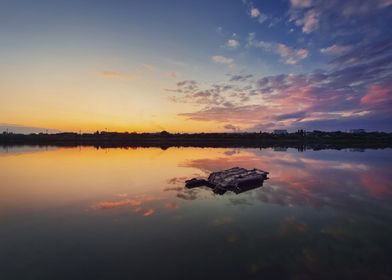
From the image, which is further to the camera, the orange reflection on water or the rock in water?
the rock in water

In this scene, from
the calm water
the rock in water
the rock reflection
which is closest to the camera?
the calm water

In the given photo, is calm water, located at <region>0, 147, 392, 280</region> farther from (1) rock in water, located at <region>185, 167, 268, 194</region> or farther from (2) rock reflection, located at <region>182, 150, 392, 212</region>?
(1) rock in water, located at <region>185, 167, 268, 194</region>

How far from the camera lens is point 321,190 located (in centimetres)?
2753

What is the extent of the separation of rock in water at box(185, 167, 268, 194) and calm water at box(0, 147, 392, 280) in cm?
131

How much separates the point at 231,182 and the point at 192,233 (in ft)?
43.7

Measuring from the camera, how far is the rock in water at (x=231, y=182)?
26.8 meters

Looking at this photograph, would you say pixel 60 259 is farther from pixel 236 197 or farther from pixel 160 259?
pixel 236 197

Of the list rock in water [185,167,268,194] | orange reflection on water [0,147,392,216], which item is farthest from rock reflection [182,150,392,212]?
rock in water [185,167,268,194]

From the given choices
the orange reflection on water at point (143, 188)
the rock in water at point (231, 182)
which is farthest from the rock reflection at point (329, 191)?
the rock in water at point (231, 182)

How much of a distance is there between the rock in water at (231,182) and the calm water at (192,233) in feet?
4.29

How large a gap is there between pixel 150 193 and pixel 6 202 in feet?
36.1

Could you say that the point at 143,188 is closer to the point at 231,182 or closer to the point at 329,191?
the point at 231,182

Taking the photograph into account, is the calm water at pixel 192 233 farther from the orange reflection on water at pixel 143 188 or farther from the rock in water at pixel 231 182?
the rock in water at pixel 231 182

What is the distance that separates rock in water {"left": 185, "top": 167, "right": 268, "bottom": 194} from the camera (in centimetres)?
2677
